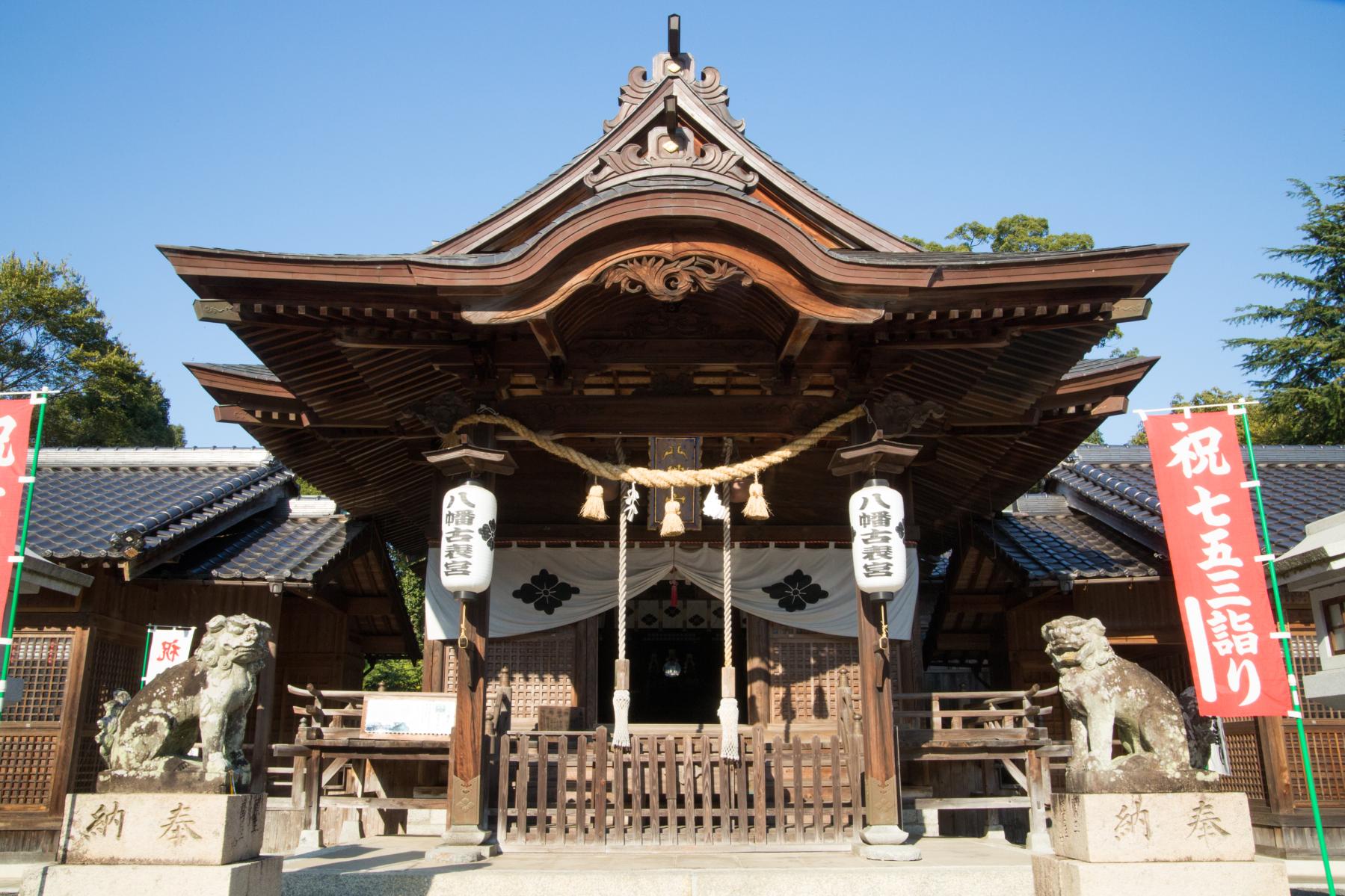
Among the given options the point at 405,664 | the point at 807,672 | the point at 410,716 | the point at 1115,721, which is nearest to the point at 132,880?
the point at 410,716

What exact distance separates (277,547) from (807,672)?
7.32 metres

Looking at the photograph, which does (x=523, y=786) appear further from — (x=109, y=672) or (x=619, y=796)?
(x=109, y=672)

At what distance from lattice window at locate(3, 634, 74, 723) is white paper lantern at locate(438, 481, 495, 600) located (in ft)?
18.6

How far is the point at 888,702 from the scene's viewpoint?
821 cm

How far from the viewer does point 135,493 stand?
13914mm

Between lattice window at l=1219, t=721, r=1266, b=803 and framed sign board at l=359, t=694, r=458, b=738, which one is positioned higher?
framed sign board at l=359, t=694, r=458, b=738

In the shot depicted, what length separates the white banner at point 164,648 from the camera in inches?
449

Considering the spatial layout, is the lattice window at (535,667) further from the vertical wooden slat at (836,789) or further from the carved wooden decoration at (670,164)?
the carved wooden decoration at (670,164)

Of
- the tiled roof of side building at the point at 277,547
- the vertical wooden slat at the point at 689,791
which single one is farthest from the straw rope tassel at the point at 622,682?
the tiled roof of side building at the point at 277,547

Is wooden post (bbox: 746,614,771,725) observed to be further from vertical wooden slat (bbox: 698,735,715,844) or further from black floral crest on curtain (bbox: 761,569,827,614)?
vertical wooden slat (bbox: 698,735,715,844)

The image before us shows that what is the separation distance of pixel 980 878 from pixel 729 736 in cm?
219

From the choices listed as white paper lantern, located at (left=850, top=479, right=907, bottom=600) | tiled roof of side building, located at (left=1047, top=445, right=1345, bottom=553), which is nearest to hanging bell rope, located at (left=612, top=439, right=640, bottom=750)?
white paper lantern, located at (left=850, top=479, right=907, bottom=600)

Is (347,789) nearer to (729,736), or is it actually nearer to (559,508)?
(559,508)

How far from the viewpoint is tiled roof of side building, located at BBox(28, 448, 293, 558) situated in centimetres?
1124
